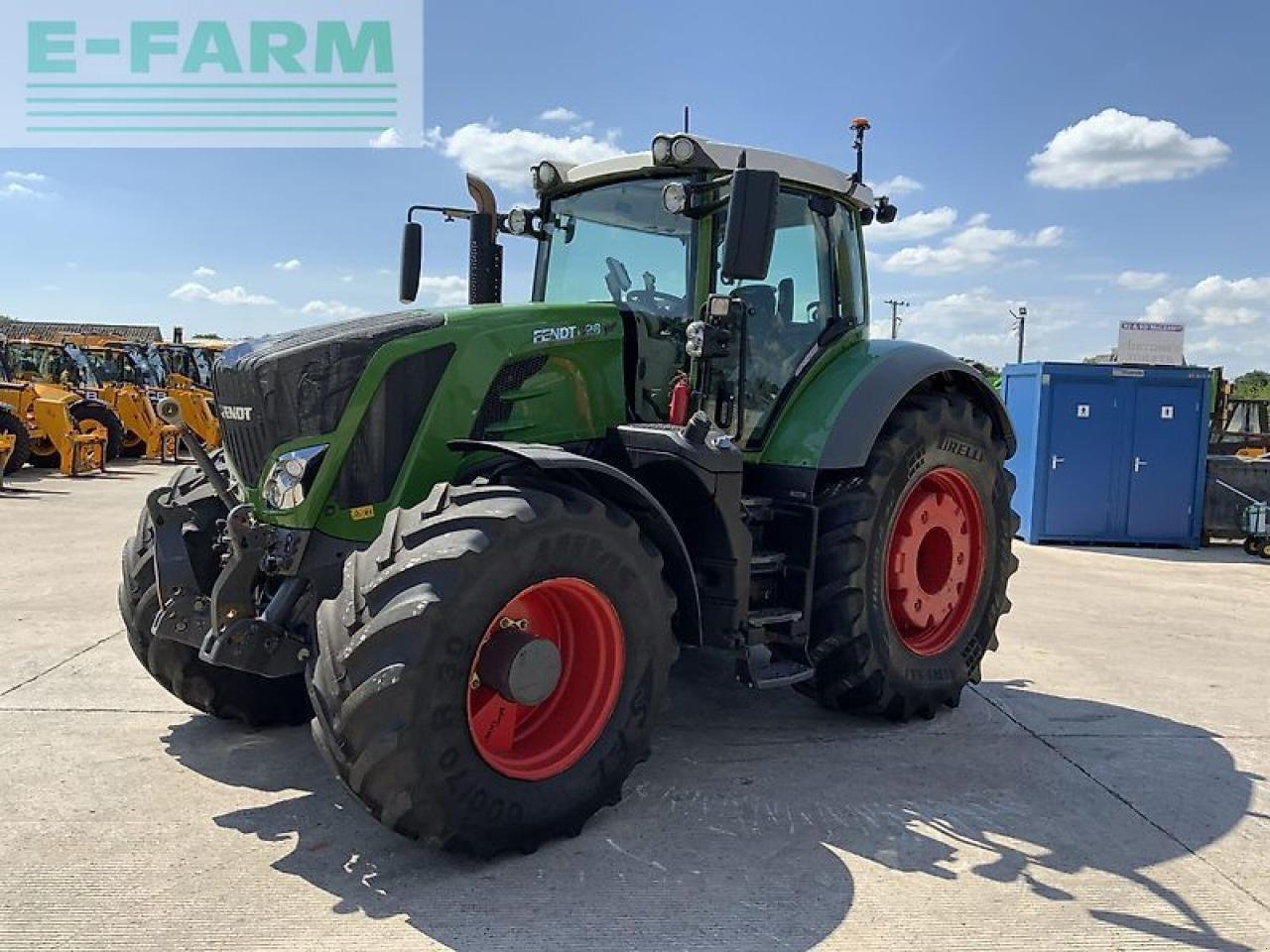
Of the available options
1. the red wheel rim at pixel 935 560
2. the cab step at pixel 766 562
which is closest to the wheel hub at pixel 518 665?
the cab step at pixel 766 562

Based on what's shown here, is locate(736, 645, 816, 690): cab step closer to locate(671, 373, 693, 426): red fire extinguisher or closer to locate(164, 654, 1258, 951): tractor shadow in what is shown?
locate(164, 654, 1258, 951): tractor shadow

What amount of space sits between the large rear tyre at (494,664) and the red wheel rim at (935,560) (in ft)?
5.36

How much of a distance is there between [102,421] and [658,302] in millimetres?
16246

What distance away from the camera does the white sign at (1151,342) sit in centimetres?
1376

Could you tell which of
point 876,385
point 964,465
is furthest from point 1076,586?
point 876,385

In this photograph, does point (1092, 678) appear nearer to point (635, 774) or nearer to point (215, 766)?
point (635, 774)

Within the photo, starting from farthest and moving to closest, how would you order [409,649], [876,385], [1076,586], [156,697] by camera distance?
[1076,586]
[156,697]
[876,385]
[409,649]

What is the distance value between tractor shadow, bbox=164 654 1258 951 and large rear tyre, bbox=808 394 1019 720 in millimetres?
274

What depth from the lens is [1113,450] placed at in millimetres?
11820

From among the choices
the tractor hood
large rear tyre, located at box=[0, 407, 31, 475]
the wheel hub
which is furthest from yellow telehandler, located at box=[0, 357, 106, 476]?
the wheel hub

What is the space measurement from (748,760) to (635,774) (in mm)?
511

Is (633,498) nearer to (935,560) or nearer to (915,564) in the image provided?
(915,564)

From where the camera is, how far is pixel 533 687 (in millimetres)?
3205

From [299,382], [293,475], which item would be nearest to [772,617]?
[293,475]
